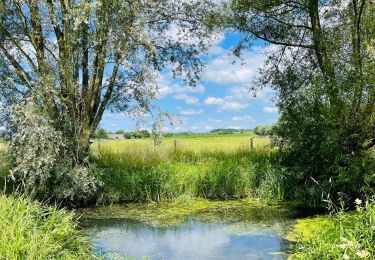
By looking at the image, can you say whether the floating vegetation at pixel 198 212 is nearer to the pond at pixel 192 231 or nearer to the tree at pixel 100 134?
the pond at pixel 192 231

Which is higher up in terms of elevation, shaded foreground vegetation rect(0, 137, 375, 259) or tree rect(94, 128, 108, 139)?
tree rect(94, 128, 108, 139)

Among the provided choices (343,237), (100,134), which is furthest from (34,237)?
(100,134)

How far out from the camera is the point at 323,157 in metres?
13.6

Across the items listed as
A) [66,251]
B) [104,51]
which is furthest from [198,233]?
[104,51]

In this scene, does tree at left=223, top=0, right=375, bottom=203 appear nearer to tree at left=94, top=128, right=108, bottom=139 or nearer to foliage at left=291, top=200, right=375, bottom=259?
foliage at left=291, top=200, right=375, bottom=259

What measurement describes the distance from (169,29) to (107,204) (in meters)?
6.21

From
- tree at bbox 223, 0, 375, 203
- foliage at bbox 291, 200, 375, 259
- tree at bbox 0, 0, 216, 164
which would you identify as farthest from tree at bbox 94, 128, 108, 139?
foliage at bbox 291, 200, 375, 259

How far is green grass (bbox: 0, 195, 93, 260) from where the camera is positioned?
6.59m

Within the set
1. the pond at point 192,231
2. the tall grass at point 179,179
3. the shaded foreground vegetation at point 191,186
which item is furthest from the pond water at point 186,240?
the tall grass at point 179,179

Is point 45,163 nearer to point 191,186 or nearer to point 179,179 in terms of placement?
point 179,179

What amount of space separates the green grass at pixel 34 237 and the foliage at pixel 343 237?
3673mm

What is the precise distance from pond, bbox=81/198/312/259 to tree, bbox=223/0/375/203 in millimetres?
1704

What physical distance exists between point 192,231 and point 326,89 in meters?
5.17

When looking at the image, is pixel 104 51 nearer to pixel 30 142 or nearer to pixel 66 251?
pixel 30 142
